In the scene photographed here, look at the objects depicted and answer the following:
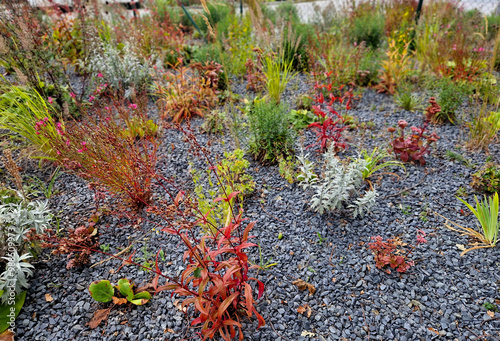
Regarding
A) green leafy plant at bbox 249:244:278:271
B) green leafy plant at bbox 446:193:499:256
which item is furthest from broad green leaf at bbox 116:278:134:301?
green leafy plant at bbox 446:193:499:256

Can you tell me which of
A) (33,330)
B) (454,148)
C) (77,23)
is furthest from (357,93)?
(77,23)

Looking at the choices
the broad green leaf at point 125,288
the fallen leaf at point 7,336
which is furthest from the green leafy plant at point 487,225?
the fallen leaf at point 7,336

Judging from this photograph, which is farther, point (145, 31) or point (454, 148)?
point (145, 31)

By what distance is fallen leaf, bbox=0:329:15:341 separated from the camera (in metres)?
1.76

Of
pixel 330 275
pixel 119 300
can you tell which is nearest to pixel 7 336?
pixel 119 300

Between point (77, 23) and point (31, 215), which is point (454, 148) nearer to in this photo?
point (31, 215)

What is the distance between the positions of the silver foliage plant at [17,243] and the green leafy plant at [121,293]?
1.51ft

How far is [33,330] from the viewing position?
1821 mm

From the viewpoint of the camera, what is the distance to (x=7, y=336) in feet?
5.81

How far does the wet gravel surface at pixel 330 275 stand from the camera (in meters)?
1.76

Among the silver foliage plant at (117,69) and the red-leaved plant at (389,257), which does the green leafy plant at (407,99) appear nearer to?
the red-leaved plant at (389,257)

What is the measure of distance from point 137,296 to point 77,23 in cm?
530

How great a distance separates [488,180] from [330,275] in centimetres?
159

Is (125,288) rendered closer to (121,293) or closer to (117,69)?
(121,293)
